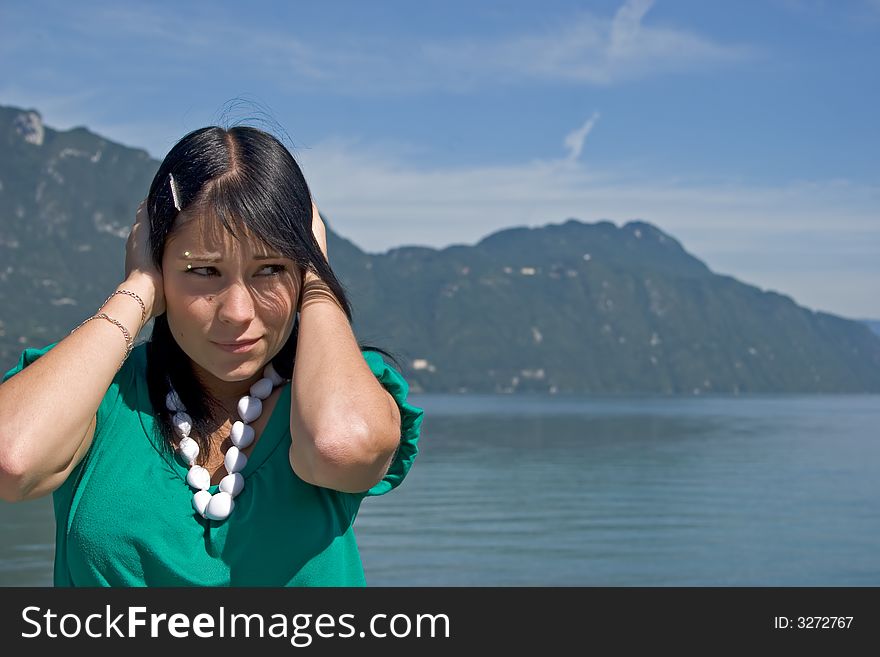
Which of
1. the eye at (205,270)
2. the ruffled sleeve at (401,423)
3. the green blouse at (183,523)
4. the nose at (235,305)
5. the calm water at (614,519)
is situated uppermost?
the calm water at (614,519)

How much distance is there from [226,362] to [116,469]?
225 mm

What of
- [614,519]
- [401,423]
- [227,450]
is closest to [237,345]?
[227,450]

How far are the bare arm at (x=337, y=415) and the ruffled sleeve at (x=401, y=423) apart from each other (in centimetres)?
3

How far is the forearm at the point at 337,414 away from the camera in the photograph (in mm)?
1570

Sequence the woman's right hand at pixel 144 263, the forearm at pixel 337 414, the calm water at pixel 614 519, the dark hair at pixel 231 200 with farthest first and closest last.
Result: the calm water at pixel 614 519
the woman's right hand at pixel 144 263
the dark hair at pixel 231 200
the forearm at pixel 337 414

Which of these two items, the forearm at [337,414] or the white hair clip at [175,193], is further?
the white hair clip at [175,193]

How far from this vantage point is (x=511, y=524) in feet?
Answer: 156

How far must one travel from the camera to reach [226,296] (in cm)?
166

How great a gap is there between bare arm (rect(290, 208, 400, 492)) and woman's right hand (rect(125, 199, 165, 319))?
26 centimetres

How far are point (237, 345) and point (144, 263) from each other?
0.25 m

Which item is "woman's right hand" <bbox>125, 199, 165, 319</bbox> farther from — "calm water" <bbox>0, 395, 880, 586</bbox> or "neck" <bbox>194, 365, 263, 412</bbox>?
"calm water" <bbox>0, 395, 880, 586</bbox>

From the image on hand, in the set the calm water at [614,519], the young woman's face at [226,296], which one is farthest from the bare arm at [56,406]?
the calm water at [614,519]

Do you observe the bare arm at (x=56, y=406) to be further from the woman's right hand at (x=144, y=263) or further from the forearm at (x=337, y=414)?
the forearm at (x=337, y=414)

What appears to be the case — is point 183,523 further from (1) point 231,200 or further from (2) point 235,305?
(1) point 231,200
